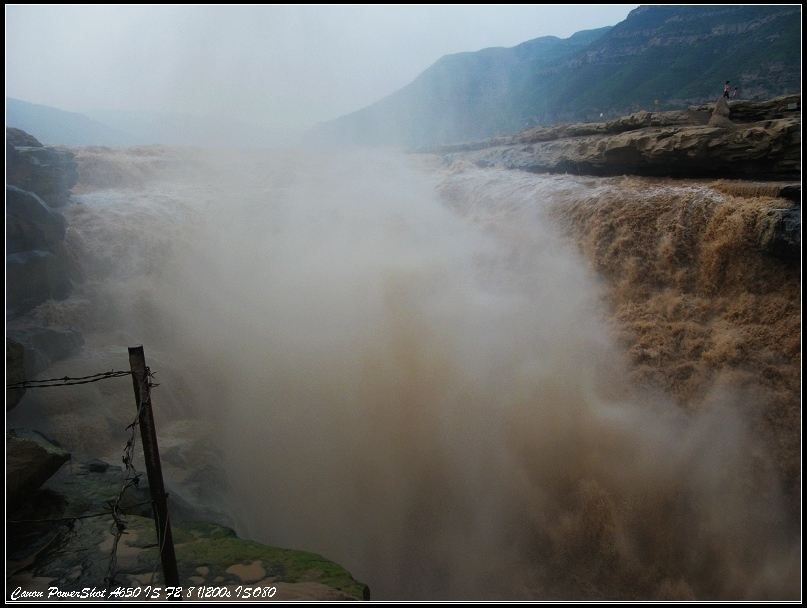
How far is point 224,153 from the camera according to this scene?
28828 mm

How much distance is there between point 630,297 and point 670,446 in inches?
127

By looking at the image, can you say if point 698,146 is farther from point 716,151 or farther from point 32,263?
point 32,263

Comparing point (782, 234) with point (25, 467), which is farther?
point (782, 234)

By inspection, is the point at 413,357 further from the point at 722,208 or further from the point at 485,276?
the point at 722,208

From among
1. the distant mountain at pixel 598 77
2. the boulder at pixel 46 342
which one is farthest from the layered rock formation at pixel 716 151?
the distant mountain at pixel 598 77

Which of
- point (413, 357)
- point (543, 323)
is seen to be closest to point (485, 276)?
point (543, 323)

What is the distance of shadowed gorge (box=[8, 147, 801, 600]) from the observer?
21.6 feet

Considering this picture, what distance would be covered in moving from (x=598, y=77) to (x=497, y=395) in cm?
7246

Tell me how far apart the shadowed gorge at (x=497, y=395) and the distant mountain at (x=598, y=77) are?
100ft

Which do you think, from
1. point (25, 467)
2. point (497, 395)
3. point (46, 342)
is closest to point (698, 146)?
point (497, 395)

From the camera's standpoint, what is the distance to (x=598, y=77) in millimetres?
66750

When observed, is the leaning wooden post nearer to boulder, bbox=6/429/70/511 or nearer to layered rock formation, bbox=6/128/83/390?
boulder, bbox=6/429/70/511

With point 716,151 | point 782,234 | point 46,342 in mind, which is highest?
point 716,151

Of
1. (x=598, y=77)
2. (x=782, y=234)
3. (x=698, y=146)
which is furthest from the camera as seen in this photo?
(x=598, y=77)
